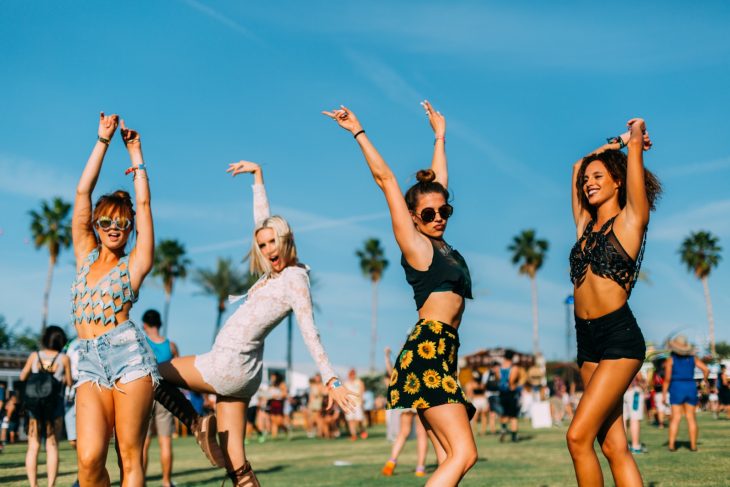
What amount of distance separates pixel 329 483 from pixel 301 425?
29.9 metres

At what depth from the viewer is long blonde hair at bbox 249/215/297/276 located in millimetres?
5531

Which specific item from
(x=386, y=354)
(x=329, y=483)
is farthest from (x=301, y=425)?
(x=329, y=483)

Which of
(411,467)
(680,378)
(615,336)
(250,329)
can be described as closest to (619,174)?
(615,336)

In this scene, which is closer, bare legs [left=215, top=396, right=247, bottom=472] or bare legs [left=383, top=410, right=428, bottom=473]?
bare legs [left=215, top=396, right=247, bottom=472]

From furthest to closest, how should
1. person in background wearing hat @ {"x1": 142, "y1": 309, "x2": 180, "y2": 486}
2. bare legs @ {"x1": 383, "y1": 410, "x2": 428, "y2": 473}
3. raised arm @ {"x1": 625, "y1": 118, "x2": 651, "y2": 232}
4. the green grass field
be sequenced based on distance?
1. bare legs @ {"x1": 383, "y1": 410, "x2": 428, "y2": 473}
2. the green grass field
3. person in background wearing hat @ {"x1": 142, "y1": 309, "x2": 180, "y2": 486}
4. raised arm @ {"x1": 625, "y1": 118, "x2": 651, "y2": 232}

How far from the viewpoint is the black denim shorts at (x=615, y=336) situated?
478cm

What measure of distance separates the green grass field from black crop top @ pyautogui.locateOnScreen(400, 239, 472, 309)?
514cm

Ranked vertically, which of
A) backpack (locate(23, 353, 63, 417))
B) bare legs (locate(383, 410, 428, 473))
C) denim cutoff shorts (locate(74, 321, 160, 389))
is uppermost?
denim cutoff shorts (locate(74, 321, 160, 389))

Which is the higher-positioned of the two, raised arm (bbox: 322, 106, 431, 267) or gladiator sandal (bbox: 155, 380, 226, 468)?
raised arm (bbox: 322, 106, 431, 267)

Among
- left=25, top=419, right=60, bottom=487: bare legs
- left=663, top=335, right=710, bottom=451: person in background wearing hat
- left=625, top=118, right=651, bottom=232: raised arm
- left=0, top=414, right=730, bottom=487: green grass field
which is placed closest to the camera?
left=625, top=118, right=651, bottom=232: raised arm

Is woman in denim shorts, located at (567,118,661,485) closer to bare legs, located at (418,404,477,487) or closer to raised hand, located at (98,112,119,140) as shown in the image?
bare legs, located at (418,404,477,487)

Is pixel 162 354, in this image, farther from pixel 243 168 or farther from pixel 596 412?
pixel 596 412

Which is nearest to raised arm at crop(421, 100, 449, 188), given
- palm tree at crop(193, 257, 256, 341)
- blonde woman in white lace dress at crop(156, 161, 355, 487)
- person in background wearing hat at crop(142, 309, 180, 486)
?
blonde woman in white lace dress at crop(156, 161, 355, 487)

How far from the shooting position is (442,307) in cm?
481
